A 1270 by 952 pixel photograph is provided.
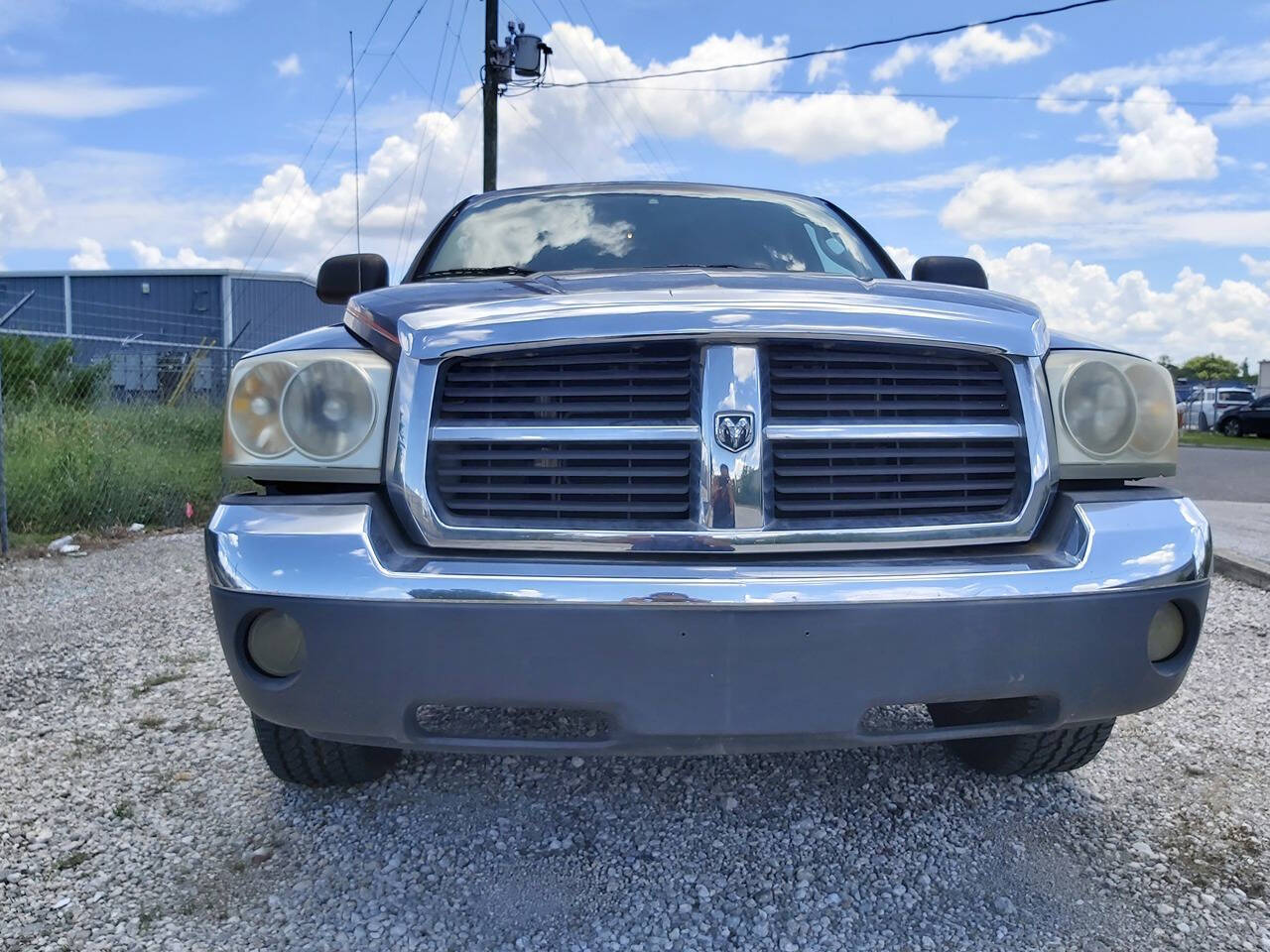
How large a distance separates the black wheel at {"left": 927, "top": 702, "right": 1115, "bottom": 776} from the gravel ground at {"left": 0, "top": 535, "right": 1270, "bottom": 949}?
0.07 metres

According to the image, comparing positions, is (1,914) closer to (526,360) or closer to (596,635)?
(596,635)

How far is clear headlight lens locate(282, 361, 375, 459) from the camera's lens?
203 cm

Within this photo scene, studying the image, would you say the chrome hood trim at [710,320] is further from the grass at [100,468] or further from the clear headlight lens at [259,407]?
the grass at [100,468]

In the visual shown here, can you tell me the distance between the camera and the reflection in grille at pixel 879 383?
200 centimetres

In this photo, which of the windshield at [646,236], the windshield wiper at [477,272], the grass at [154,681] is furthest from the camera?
the grass at [154,681]

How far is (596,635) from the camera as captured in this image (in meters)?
1.79

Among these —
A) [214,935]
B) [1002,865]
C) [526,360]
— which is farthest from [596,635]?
[1002,865]

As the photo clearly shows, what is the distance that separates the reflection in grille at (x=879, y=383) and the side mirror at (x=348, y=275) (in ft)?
6.34

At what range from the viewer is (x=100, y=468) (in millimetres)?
7449

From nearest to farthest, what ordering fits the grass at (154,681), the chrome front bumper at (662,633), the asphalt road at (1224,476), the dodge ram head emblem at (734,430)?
1. the chrome front bumper at (662,633)
2. the dodge ram head emblem at (734,430)
3. the grass at (154,681)
4. the asphalt road at (1224,476)

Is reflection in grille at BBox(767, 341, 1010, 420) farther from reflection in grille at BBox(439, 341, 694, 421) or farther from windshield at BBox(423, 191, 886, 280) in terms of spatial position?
windshield at BBox(423, 191, 886, 280)

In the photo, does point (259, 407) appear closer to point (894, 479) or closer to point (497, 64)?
point (894, 479)

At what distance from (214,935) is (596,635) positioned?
3.49ft

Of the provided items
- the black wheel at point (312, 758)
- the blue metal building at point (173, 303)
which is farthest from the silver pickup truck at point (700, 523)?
the blue metal building at point (173, 303)
